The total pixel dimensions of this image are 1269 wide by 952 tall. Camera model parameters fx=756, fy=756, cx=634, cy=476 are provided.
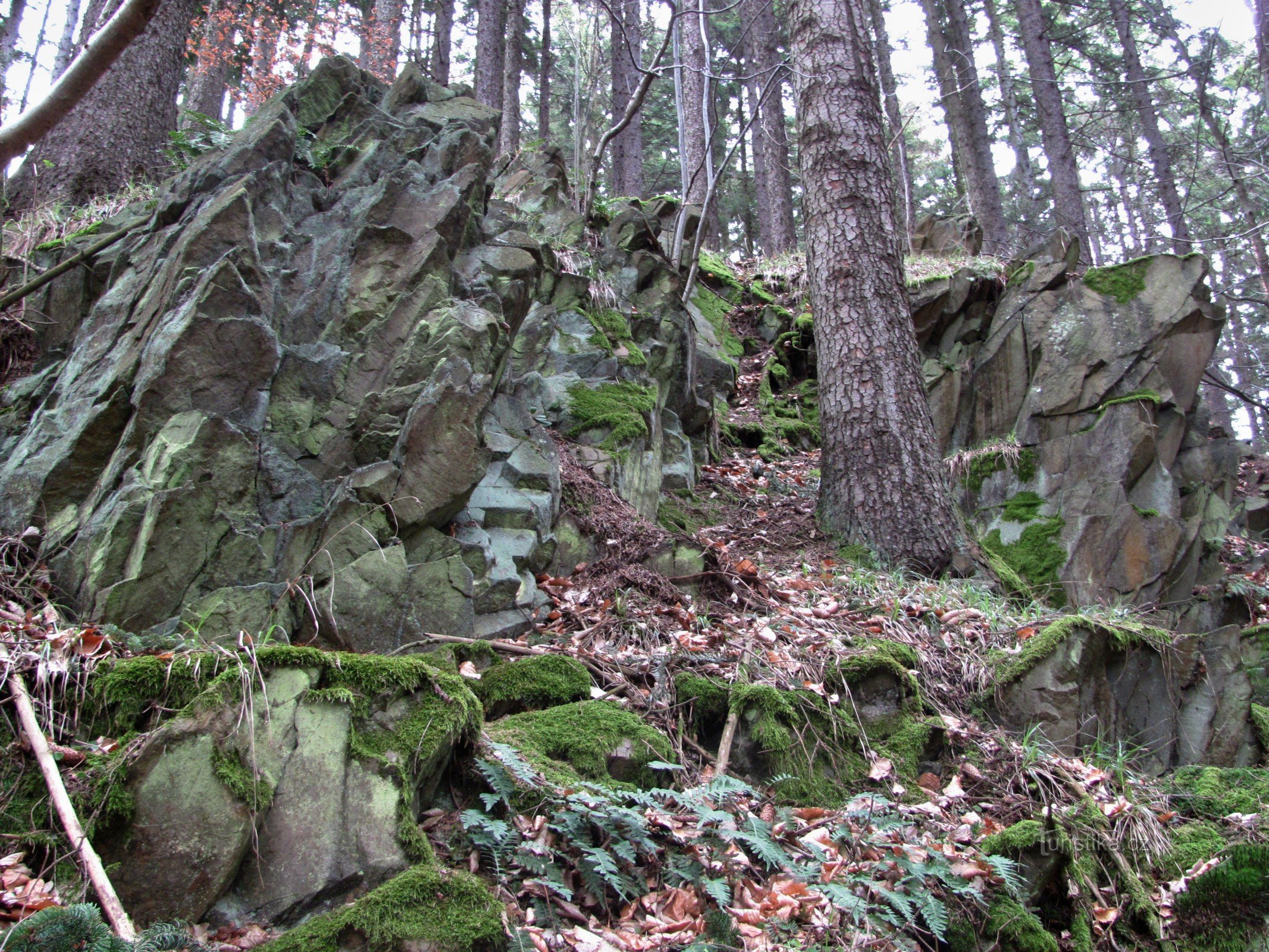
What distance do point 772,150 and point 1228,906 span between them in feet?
54.2

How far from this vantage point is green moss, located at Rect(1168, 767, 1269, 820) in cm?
389

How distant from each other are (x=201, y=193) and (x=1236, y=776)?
7.69 metres

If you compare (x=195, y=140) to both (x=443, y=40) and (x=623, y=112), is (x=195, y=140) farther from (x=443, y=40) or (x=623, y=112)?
(x=443, y=40)

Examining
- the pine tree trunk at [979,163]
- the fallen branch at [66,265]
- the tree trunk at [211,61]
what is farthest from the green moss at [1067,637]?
the tree trunk at [211,61]

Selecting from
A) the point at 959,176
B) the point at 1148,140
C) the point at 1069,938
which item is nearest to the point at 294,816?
the point at 1069,938

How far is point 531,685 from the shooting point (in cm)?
378

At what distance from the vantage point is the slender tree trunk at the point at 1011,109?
804 inches

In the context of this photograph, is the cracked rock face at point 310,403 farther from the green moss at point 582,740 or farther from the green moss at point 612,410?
the green moss at point 582,740

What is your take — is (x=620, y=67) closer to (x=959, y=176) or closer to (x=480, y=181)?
(x=959, y=176)

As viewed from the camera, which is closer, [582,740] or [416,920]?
[416,920]

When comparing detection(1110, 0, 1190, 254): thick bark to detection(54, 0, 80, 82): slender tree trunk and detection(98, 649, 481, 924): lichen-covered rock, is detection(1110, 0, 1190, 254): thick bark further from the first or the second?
detection(54, 0, 80, 82): slender tree trunk

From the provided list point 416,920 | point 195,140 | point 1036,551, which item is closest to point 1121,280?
point 1036,551

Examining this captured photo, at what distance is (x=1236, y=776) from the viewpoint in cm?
436

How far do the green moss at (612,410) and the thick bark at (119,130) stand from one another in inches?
202
